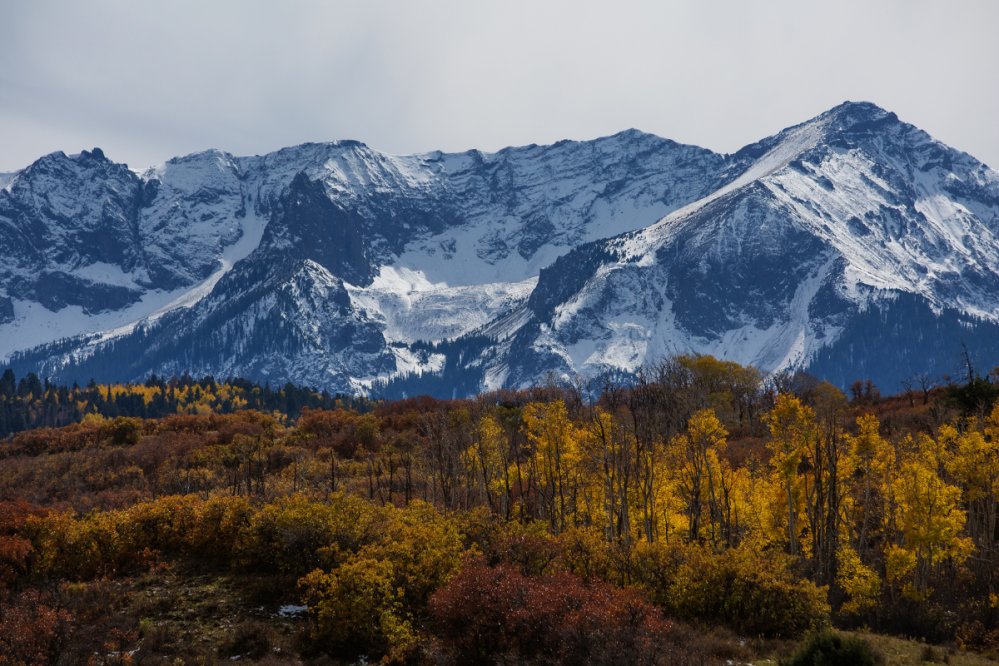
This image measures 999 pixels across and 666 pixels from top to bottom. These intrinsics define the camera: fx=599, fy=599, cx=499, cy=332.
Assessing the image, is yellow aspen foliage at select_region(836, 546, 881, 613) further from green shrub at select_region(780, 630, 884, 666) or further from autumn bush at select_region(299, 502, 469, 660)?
autumn bush at select_region(299, 502, 469, 660)

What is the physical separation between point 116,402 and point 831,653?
197 m

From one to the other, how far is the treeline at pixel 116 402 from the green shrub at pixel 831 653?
140938 mm

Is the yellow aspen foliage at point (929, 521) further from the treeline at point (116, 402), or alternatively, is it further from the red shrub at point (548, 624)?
the treeline at point (116, 402)

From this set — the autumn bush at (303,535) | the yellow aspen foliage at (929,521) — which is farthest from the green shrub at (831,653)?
the autumn bush at (303,535)

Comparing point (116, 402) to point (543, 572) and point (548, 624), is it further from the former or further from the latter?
point (548, 624)

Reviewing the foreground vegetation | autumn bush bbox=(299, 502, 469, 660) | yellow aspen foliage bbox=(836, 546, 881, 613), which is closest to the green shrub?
the foreground vegetation

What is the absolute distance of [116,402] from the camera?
17162cm

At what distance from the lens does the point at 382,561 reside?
739 inches

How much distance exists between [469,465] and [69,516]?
2445cm

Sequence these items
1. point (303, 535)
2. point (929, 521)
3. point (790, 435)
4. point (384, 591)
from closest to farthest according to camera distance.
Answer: point (384, 591) < point (303, 535) < point (929, 521) < point (790, 435)

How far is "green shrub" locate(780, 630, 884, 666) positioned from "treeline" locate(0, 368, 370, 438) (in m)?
141

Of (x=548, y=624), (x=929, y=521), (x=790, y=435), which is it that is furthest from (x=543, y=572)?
(x=929, y=521)

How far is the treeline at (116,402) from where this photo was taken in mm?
153875

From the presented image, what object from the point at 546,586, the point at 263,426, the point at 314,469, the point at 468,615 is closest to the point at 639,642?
the point at 546,586
